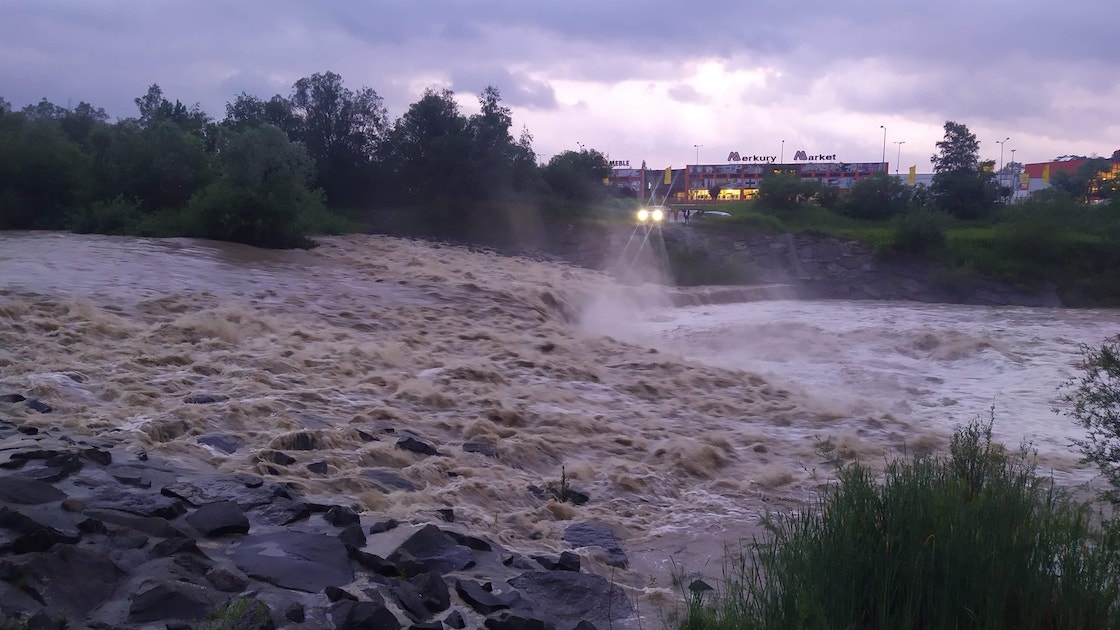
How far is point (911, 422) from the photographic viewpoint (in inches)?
541

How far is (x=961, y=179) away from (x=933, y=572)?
50850 mm

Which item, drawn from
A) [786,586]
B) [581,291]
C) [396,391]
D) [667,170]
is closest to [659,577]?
[786,586]

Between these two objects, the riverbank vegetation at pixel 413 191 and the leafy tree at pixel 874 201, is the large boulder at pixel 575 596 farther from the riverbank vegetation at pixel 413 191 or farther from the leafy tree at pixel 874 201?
the leafy tree at pixel 874 201

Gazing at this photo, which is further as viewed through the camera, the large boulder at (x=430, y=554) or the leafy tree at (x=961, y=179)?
the leafy tree at (x=961, y=179)

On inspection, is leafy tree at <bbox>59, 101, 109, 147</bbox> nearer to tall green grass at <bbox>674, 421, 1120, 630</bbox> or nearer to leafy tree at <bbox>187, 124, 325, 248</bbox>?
leafy tree at <bbox>187, 124, 325, 248</bbox>

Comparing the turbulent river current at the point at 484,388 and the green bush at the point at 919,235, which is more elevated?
the green bush at the point at 919,235

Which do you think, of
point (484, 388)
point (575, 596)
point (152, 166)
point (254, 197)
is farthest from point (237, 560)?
point (152, 166)

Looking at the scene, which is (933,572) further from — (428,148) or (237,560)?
(428,148)

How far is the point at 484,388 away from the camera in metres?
12.9

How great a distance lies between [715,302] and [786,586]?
29752 mm

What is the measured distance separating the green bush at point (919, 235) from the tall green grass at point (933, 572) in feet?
125

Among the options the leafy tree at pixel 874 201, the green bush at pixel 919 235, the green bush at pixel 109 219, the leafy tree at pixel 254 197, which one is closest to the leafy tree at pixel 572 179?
the leafy tree at pixel 874 201

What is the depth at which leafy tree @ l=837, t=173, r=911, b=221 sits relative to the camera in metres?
48.7

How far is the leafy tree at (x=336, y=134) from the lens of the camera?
4756 centimetres
